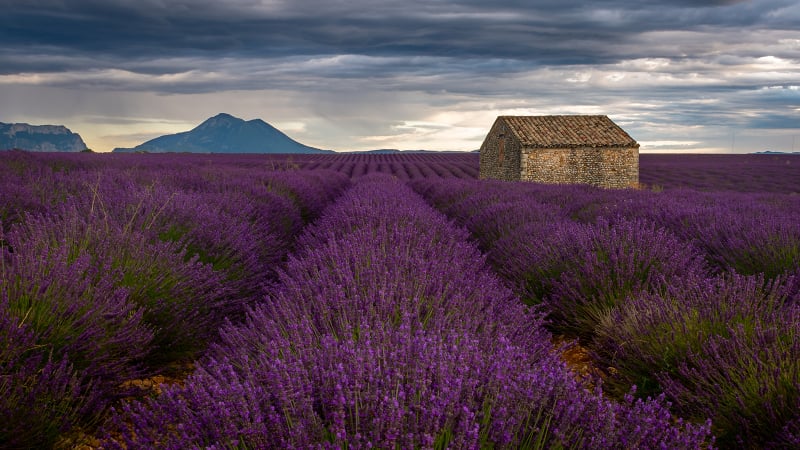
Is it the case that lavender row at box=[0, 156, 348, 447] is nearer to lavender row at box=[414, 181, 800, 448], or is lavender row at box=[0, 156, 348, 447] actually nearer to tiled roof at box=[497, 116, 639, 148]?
lavender row at box=[414, 181, 800, 448]

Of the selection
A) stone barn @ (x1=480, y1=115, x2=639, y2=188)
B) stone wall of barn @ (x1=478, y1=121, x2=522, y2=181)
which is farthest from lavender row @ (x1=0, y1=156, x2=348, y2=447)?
stone wall of barn @ (x1=478, y1=121, x2=522, y2=181)

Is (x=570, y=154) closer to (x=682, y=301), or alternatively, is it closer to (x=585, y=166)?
(x=585, y=166)

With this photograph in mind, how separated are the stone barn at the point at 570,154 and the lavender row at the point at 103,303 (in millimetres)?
16051

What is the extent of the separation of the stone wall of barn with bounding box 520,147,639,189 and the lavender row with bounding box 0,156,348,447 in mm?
16141

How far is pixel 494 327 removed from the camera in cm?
280

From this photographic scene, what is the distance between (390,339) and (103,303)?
1.60 m

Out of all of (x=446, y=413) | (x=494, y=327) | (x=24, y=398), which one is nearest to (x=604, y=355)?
(x=494, y=327)

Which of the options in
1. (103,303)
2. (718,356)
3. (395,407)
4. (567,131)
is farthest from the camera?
(567,131)

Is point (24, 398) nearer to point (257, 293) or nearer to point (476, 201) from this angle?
point (257, 293)

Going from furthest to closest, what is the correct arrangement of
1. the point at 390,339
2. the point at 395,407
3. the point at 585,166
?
the point at 585,166, the point at 390,339, the point at 395,407

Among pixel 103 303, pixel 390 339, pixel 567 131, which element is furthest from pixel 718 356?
pixel 567 131

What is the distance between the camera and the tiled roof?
20562 mm

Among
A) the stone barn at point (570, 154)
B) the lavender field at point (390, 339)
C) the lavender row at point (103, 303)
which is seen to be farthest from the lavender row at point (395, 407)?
the stone barn at point (570, 154)

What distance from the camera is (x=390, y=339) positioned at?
199 centimetres
